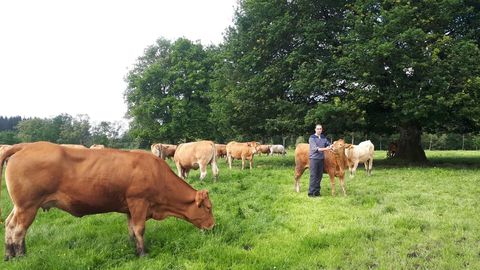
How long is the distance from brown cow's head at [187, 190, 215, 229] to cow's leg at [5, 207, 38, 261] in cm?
256

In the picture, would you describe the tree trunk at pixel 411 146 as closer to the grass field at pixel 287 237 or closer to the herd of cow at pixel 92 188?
the grass field at pixel 287 237

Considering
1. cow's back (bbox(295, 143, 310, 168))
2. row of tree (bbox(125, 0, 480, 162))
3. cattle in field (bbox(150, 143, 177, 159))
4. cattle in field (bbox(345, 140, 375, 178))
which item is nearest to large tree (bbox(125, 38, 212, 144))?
row of tree (bbox(125, 0, 480, 162))

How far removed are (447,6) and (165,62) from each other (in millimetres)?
34077

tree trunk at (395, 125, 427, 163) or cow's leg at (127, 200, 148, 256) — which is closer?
cow's leg at (127, 200, 148, 256)

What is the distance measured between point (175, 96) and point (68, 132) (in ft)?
217

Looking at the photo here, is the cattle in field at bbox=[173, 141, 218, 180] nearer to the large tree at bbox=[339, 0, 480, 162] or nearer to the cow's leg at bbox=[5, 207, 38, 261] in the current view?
the large tree at bbox=[339, 0, 480, 162]

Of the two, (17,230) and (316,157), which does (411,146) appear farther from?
(17,230)

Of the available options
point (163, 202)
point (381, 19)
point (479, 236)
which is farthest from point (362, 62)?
point (163, 202)

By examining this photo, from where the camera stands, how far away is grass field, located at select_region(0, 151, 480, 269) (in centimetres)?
609


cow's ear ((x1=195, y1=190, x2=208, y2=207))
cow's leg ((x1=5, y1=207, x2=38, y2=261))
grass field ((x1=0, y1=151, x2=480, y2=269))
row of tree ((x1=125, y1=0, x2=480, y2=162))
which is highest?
row of tree ((x1=125, y1=0, x2=480, y2=162))

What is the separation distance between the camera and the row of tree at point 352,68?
19562 millimetres

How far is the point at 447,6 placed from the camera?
1991cm

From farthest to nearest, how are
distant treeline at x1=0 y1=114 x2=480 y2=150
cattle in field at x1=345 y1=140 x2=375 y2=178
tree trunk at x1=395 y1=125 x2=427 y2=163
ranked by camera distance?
1. distant treeline at x1=0 y1=114 x2=480 y2=150
2. tree trunk at x1=395 y1=125 x2=427 y2=163
3. cattle in field at x1=345 y1=140 x2=375 y2=178

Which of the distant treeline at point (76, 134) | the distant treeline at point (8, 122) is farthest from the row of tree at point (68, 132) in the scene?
the distant treeline at point (8, 122)
